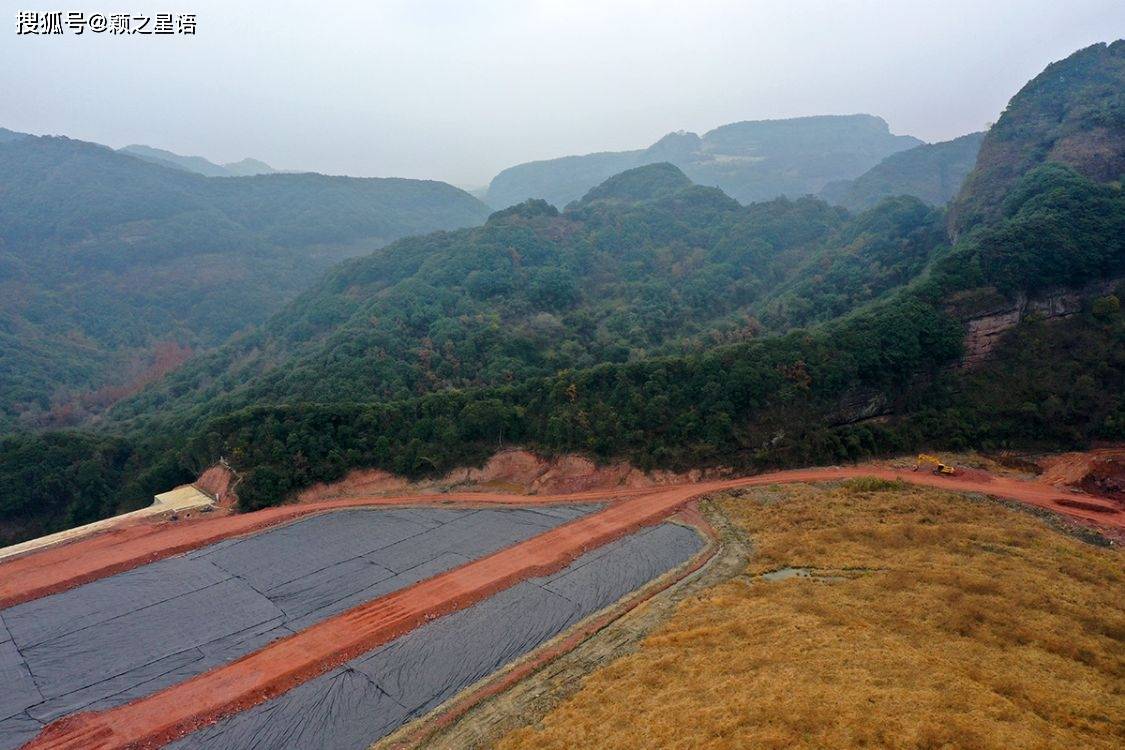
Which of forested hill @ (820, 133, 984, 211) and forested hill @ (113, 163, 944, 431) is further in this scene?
forested hill @ (820, 133, 984, 211)

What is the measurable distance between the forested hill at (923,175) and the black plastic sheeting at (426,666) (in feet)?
439

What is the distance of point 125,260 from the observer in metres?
114

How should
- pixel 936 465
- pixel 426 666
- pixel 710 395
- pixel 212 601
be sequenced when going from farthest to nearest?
pixel 710 395 < pixel 936 465 < pixel 212 601 < pixel 426 666

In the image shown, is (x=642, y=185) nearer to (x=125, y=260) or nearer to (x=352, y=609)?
(x=125, y=260)

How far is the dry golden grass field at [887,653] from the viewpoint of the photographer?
13.4 meters

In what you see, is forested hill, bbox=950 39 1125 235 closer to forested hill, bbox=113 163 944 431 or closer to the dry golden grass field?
forested hill, bbox=113 163 944 431

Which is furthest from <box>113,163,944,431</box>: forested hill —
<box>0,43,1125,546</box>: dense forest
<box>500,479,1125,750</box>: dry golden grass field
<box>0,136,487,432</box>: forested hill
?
<box>500,479,1125,750</box>: dry golden grass field

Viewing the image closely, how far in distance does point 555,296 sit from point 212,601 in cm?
5720

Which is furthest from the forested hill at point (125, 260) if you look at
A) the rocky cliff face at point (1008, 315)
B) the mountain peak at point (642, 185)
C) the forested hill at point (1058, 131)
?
the forested hill at point (1058, 131)

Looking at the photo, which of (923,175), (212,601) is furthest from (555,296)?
(923,175)

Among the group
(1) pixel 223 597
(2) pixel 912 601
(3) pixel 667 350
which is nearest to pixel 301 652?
(1) pixel 223 597

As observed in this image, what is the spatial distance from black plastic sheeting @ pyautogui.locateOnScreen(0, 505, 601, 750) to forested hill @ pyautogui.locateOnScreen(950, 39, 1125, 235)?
58.6 metres

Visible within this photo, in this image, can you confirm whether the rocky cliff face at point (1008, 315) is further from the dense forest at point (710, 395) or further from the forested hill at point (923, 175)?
the forested hill at point (923, 175)

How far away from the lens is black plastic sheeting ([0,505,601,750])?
808 inches
